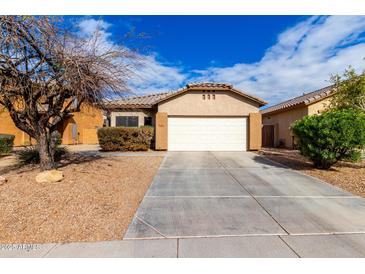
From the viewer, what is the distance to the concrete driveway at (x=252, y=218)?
3365 mm

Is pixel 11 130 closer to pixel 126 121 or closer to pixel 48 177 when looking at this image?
pixel 126 121

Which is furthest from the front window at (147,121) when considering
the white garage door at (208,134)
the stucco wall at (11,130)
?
the stucco wall at (11,130)

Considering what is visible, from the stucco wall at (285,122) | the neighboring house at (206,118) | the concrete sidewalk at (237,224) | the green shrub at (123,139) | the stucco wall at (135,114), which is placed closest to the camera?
the concrete sidewalk at (237,224)

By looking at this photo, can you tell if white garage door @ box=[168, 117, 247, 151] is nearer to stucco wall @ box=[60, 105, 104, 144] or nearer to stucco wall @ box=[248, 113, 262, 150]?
stucco wall @ box=[248, 113, 262, 150]

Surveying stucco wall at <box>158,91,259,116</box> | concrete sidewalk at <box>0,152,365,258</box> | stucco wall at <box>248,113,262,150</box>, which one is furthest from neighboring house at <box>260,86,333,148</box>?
concrete sidewalk at <box>0,152,365,258</box>

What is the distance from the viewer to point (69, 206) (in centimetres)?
486

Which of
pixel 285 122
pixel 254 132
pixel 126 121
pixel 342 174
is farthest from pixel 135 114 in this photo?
pixel 342 174

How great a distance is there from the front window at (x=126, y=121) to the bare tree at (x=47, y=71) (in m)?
9.66

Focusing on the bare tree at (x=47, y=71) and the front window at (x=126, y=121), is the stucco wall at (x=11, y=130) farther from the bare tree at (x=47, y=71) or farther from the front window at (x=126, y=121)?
the bare tree at (x=47, y=71)

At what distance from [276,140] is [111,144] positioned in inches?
529

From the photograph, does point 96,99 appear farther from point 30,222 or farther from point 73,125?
point 73,125

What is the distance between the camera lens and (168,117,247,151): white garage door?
51.1 feet

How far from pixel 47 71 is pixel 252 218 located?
704 cm

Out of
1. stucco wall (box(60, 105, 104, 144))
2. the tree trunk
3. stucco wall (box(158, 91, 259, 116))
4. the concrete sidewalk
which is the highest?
stucco wall (box(158, 91, 259, 116))
